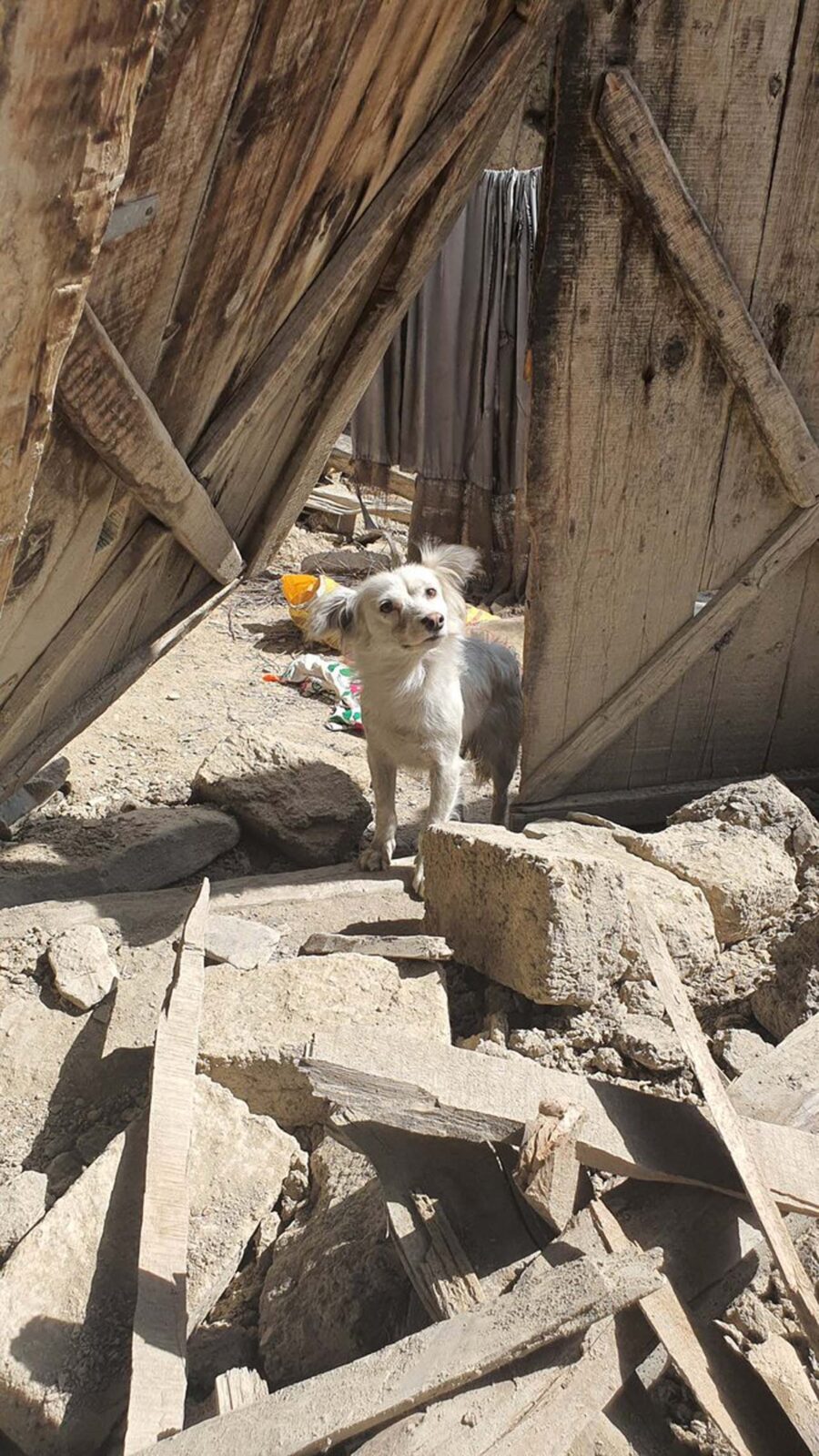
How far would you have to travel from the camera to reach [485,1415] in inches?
80.4

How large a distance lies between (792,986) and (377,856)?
1.98 metres

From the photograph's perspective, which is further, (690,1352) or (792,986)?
(792,986)

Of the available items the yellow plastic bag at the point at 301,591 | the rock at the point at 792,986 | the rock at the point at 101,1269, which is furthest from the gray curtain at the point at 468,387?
the rock at the point at 101,1269

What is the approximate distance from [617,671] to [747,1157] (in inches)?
96.9

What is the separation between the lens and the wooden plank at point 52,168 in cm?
118

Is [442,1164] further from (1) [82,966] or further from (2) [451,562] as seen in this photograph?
(2) [451,562]

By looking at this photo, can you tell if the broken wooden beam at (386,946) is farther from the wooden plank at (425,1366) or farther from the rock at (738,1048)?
the wooden plank at (425,1366)

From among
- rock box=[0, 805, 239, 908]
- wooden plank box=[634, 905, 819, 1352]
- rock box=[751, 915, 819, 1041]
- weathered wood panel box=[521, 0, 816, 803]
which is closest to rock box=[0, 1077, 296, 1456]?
wooden plank box=[634, 905, 819, 1352]

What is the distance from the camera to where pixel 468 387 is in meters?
8.70

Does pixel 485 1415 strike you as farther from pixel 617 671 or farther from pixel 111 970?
pixel 617 671

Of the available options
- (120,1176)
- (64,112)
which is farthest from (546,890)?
(64,112)

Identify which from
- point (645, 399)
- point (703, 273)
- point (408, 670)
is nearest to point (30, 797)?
point (408, 670)

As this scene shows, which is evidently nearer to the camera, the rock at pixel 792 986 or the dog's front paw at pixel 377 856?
the rock at pixel 792 986

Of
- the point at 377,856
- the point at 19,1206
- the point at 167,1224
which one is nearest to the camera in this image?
the point at 167,1224
